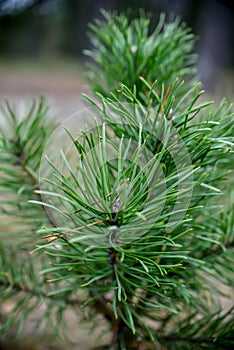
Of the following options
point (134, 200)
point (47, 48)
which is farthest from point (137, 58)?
point (47, 48)

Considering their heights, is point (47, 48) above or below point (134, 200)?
above

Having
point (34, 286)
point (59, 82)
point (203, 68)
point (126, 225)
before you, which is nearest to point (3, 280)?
point (34, 286)

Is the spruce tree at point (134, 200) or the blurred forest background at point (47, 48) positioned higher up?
the blurred forest background at point (47, 48)

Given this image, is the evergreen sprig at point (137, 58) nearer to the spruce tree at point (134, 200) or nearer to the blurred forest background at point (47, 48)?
the spruce tree at point (134, 200)

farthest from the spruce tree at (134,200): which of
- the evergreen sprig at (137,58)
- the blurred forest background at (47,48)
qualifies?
the blurred forest background at (47,48)

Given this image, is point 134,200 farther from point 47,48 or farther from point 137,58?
point 47,48

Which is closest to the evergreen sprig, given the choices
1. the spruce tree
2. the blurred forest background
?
the spruce tree

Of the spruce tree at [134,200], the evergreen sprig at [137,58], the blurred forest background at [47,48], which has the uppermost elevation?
the blurred forest background at [47,48]

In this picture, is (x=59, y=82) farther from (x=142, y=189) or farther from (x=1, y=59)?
(x=142, y=189)

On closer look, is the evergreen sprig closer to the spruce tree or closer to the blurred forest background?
the spruce tree
